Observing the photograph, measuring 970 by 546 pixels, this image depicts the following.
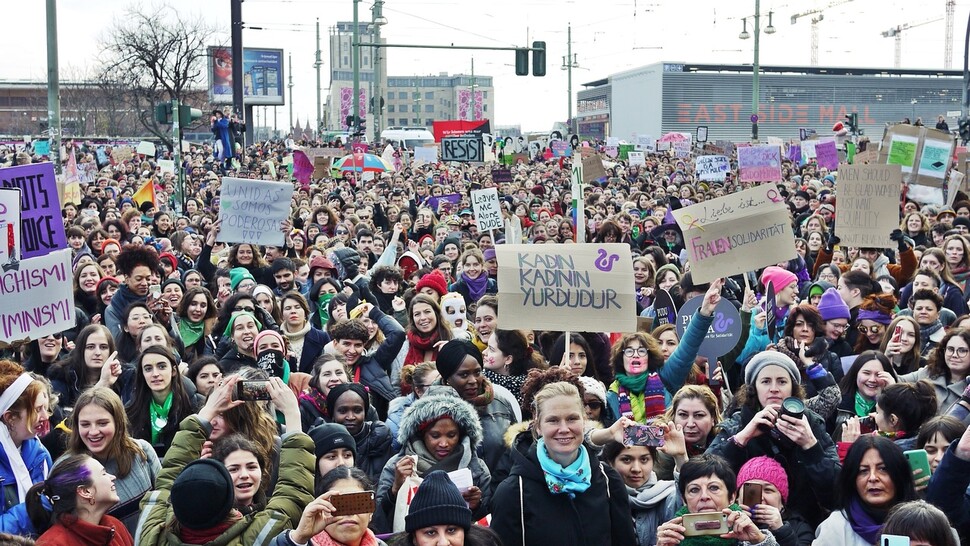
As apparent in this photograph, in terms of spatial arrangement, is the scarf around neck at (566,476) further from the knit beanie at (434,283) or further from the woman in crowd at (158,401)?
the knit beanie at (434,283)

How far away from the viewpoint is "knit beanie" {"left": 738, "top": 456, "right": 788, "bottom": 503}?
4641 millimetres

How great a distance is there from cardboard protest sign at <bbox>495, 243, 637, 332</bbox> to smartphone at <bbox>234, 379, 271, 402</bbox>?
6.43 ft

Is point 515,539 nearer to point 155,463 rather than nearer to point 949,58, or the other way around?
point 155,463

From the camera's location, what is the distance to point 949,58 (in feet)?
436

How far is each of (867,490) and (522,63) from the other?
21.9 meters

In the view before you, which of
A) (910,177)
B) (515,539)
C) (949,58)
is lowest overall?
(515,539)

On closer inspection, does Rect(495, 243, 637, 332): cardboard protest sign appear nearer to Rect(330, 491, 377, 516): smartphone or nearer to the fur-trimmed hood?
the fur-trimmed hood

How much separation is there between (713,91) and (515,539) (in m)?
85.6

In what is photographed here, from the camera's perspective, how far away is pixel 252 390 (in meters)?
4.88

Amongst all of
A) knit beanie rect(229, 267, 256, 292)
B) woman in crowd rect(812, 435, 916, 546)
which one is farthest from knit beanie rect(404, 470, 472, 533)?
knit beanie rect(229, 267, 256, 292)

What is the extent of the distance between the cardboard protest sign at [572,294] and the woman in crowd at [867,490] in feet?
7.26

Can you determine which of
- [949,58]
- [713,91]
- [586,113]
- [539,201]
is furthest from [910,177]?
[949,58]

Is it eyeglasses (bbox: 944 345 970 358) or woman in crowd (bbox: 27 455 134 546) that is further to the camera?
eyeglasses (bbox: 944 345 970 358)

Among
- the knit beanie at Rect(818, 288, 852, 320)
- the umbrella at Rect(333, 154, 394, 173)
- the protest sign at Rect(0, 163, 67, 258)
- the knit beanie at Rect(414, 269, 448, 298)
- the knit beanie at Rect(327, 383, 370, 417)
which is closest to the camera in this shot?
the knit beanie at Rect(327, 383, 370, 417)
